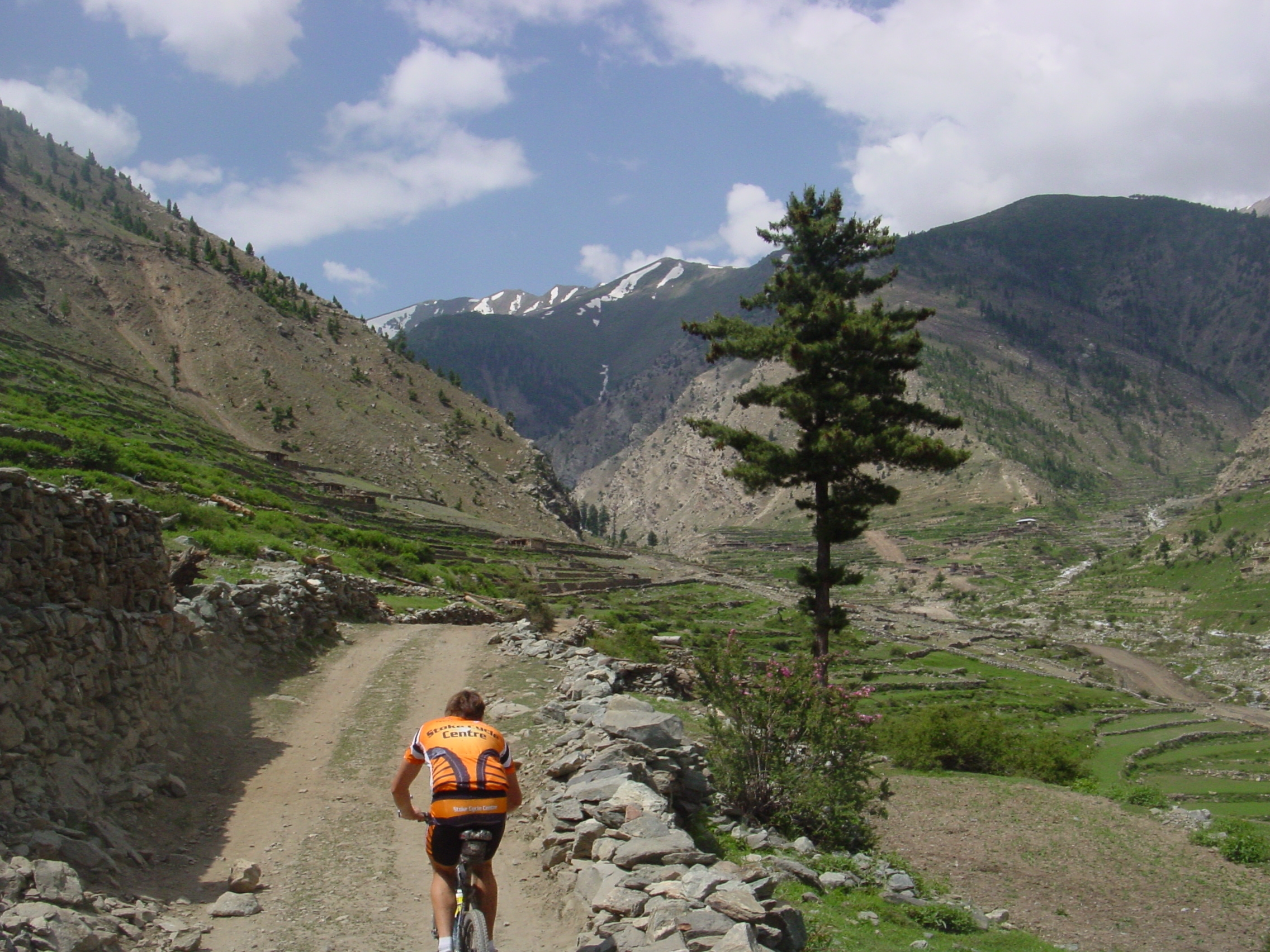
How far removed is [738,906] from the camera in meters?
5.86

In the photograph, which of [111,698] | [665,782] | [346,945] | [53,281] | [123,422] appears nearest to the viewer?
[346,945]

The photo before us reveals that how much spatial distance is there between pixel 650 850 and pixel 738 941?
178 cm

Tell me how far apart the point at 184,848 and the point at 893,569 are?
141 metres

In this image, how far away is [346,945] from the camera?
239 inches

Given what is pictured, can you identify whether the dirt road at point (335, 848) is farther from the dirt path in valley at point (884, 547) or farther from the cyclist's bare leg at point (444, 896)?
the dirt path in valley at point (884, 547)

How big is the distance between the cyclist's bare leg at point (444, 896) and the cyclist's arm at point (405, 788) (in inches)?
16.5

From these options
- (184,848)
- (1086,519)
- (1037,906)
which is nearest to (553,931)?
(184,848)

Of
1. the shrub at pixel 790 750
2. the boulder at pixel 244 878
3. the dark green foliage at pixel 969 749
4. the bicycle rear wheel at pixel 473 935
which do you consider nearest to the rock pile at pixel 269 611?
the boulder at pixel 244 878

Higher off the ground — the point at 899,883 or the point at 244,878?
the point at 244,878

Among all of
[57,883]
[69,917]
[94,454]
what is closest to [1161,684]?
[94,454]

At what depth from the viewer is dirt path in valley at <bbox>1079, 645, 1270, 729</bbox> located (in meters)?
58.1

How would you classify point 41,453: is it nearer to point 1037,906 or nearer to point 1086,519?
point 1037,906

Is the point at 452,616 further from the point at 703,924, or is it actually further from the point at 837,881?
the point at 703,924

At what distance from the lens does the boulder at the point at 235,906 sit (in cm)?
644
